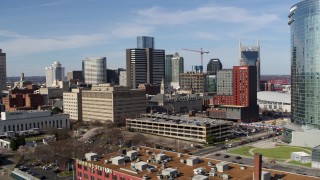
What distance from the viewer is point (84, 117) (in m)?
186

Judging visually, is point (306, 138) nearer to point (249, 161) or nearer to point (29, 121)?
point (249, 161)

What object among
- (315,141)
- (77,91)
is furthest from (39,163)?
(77,91)

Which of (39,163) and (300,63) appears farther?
(300,63)

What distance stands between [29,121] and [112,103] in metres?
36.5

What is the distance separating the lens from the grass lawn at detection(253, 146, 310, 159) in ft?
349

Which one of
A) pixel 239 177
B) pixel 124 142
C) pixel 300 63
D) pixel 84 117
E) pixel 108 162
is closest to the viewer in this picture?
pixel 239 177

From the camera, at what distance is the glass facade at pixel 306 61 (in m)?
130

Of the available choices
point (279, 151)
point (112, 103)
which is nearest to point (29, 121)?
point (112, 103)

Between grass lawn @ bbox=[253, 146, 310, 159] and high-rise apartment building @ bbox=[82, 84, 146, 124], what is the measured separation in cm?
7399

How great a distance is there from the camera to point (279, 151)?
113188mm

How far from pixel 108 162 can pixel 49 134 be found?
8100cm

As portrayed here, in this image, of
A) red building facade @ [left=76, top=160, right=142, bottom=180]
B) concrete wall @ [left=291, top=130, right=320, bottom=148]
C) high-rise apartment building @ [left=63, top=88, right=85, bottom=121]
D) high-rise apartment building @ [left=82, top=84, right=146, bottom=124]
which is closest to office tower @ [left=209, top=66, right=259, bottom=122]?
high-rise apartment building @ [left=82, top=84, right=146, bottom=124]

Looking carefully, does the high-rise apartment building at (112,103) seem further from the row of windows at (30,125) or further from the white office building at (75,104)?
the row of windows at (30,125)

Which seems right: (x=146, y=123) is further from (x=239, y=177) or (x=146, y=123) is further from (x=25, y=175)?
(x=239, y=177)
